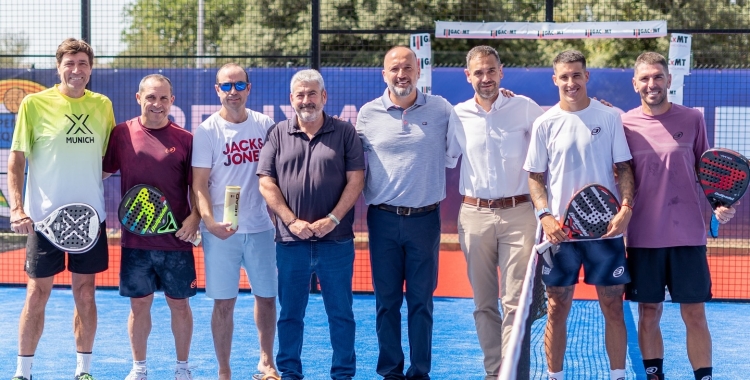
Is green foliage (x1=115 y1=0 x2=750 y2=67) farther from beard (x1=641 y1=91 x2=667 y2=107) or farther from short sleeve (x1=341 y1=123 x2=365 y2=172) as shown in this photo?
short sleeve (x1=341 y1=123 x2=365 y2=172)

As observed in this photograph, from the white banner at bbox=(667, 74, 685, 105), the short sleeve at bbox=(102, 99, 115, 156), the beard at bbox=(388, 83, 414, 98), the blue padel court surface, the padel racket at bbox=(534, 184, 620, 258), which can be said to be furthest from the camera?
the white banner at bbox=(667, 74, 685, 105)

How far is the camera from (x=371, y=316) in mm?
7777

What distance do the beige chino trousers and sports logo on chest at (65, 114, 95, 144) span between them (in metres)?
2.40

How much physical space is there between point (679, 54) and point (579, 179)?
4516mm

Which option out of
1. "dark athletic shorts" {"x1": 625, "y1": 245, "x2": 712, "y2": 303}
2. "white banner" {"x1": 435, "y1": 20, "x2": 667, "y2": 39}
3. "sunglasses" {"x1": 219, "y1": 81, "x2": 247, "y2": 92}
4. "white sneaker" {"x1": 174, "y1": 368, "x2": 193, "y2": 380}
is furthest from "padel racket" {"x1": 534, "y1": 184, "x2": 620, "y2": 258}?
"white banner" {"x1": 435, "y1": 20, "x2": 667, "y2": 39}

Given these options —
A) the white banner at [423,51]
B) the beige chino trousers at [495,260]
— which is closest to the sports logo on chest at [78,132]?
the beige chino trousers at [495,260]

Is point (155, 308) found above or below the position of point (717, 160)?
below

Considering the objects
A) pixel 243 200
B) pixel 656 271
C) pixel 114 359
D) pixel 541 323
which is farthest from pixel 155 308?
pixel 656 271

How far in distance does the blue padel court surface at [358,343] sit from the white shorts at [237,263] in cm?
69

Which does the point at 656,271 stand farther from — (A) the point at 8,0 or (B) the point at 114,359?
(A) the point at 8,0

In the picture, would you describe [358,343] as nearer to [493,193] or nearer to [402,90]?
[493,193]

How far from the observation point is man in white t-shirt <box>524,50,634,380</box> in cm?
500

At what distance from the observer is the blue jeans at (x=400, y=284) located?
5367 millimetres

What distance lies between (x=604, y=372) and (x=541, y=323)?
4.99 feet
